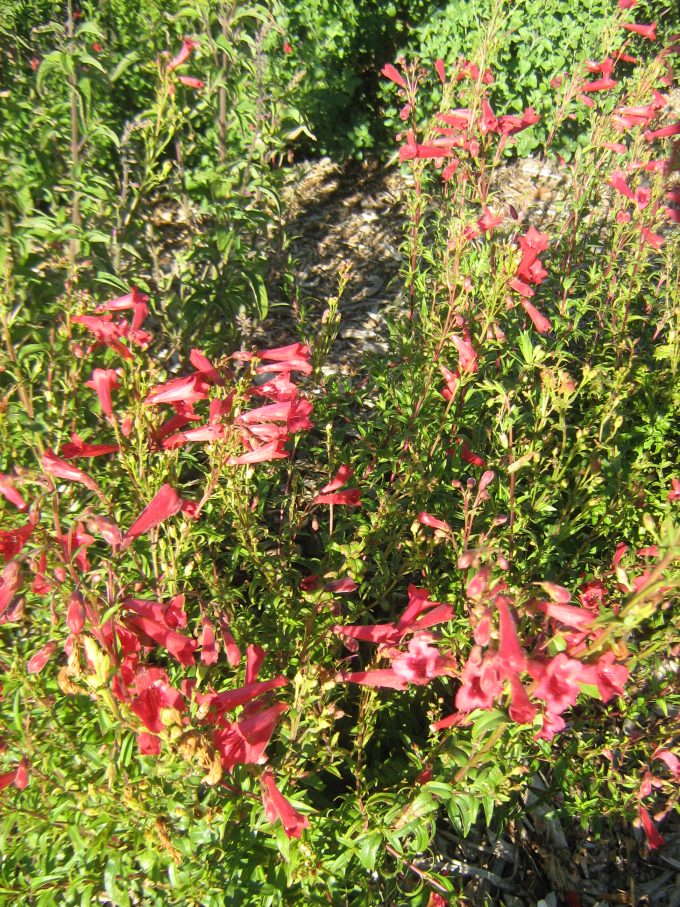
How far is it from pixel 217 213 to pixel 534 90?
4.96m

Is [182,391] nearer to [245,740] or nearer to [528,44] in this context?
[245,740]

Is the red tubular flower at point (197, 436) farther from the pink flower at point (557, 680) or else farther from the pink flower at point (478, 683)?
the pink flower at point (557, 680)

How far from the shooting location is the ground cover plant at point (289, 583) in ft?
5.44

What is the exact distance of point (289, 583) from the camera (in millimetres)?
2566

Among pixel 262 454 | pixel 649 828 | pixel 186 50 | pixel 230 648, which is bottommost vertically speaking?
pixel 649 828

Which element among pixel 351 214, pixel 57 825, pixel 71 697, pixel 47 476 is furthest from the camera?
pixel 351 214

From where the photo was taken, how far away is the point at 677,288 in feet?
12.1

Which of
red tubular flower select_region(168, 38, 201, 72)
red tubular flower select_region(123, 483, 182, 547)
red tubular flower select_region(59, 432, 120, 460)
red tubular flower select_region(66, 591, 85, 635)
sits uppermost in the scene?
red tubular flower select_region(168, 38, 201, 72)

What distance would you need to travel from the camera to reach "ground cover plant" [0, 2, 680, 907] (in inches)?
65.3

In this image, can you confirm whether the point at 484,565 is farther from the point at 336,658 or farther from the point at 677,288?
the point at 677,288

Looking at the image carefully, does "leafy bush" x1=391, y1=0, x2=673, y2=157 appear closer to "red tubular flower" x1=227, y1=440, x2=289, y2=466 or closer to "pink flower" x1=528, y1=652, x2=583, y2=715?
"red tubular flower" x1=227, y1=440, x2=289, y2=466

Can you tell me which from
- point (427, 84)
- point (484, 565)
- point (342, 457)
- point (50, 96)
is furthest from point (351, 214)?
point (484, 565)

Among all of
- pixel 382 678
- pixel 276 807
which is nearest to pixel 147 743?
A: pixel 276 807

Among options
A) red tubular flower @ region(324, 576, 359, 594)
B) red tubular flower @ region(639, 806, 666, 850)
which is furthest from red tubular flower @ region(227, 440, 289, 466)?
red tubular flower @ region(639, 806, 666, 850)
